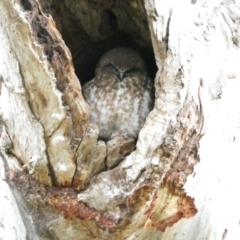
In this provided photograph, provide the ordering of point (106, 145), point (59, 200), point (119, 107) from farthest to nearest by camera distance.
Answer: point (119, 107) < point (106, 145) < point (59, 200)

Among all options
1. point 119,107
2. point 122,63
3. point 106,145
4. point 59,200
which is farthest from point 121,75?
point 59,200

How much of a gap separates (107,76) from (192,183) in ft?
3.78

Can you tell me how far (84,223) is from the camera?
2.16m

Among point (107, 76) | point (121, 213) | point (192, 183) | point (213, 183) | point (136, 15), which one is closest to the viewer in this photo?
point (121, 213)

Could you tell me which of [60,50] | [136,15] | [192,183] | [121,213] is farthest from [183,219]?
[136,15]

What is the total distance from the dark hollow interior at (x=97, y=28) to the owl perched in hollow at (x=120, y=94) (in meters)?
0.11

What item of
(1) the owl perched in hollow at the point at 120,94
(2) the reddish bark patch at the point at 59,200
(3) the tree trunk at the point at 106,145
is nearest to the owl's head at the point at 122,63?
(1) the owl perched in hollow at the point at 120,94

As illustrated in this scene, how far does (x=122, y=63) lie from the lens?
322 cm

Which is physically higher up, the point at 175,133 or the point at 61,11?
the point at 61,11

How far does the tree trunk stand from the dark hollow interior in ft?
1.70

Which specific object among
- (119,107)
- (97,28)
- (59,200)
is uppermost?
(97,28)

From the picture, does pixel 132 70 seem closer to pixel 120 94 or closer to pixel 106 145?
pixel 120 94

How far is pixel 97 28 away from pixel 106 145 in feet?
3.49

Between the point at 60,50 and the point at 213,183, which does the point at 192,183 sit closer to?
the point at 213,183
